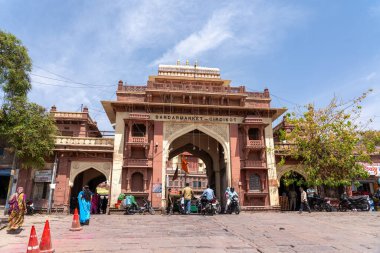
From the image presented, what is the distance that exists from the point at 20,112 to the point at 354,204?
2008 cm

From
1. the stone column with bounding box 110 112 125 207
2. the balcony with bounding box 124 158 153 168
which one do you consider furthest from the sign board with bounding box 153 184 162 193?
the stone column with bounding box 110 112 125 207

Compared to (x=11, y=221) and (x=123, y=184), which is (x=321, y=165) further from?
(x=11, y=221)

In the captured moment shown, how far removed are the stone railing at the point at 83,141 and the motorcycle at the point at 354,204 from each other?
15739 millimetres

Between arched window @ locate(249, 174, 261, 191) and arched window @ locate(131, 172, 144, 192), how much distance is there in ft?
24.4

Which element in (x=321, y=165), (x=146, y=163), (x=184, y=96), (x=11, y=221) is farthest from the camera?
(x=184, y=96)

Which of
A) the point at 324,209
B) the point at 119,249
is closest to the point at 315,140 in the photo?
the point at 324,209

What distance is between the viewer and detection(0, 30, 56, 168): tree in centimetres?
1384

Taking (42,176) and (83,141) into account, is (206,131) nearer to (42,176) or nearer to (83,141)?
(83,141)

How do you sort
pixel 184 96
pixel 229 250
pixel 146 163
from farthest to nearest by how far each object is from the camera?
pixel 184 96, pixel 146 163, pixel 229 250

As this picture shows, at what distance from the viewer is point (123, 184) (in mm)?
19172

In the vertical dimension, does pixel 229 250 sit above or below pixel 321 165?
below

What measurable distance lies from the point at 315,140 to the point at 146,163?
10947mm

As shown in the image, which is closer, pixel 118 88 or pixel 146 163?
pixel 146 163

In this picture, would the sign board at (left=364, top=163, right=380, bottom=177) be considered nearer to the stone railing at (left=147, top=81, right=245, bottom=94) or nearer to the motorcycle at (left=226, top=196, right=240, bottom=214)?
the stone railing at (left=147, top=81, right=245, bottom=94)
